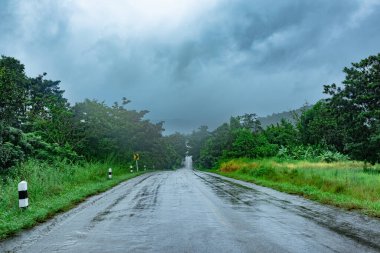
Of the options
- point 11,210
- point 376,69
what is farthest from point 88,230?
point 376,69

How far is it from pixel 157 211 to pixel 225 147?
224 feet

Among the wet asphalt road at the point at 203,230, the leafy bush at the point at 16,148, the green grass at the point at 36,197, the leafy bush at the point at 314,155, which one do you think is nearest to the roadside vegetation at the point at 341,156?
the leafy bush at the point at 314,155

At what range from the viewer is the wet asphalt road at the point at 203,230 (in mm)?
6310

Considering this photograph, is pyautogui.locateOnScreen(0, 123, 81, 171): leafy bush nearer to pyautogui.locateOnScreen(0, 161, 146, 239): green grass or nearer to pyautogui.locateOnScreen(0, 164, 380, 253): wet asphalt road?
pyautogui.locateOnScreen(0, 161, 146, 239): green grass

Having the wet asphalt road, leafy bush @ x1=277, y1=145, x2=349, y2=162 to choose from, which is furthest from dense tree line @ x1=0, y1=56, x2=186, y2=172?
leafy bush @ x1=277, y1=145, x2=349, y2=162

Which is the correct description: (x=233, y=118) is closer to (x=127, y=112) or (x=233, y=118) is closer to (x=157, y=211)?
(x=127, y=112)

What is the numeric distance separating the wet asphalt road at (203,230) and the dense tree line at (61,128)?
10.5 metres

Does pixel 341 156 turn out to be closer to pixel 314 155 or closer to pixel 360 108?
pixel 314 155

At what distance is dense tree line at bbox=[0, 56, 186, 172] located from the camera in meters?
19.4

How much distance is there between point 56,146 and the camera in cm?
2756

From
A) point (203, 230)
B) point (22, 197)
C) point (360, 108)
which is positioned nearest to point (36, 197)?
point (22, 197)

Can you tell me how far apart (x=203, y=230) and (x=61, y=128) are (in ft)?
105

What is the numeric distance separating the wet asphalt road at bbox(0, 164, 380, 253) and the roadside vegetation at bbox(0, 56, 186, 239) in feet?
4.32

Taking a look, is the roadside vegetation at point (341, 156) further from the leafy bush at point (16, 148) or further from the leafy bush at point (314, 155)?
the leafy bush at point (16, 148)
